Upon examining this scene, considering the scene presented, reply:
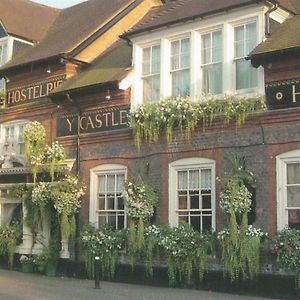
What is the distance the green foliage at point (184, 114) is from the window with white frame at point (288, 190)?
1320 mm

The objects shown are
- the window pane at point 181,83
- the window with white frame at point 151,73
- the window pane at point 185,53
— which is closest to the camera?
the window pane at point 181,83

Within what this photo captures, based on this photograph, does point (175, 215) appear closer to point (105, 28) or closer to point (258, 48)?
point (258, 48)

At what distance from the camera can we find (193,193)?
13.8 meters

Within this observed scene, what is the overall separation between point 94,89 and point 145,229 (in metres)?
4.34

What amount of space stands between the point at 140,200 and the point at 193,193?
134 centimetres

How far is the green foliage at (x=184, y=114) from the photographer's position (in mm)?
12914

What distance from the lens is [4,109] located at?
751 inches

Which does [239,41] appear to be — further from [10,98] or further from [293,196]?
[10,98]

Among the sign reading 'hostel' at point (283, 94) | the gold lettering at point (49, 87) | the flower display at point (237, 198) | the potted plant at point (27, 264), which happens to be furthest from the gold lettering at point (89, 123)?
the sign reading 'hostel' at point (283, 94)

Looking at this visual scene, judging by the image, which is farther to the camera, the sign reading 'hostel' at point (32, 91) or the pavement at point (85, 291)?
the sign reading 'hostel' at point (32, 91)

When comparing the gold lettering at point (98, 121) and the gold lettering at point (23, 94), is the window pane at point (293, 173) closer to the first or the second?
the gold lettering at point (98, 121)

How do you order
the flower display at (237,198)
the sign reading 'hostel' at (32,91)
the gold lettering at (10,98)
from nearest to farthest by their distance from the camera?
1. the flower display at (237,198)
2. the sign reading 'hostel' at (32,91)
3. the gold lettering at (10,98)

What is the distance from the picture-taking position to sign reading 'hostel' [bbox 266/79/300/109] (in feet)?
40.2

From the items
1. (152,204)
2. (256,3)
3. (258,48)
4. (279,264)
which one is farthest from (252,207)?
(256,3)
